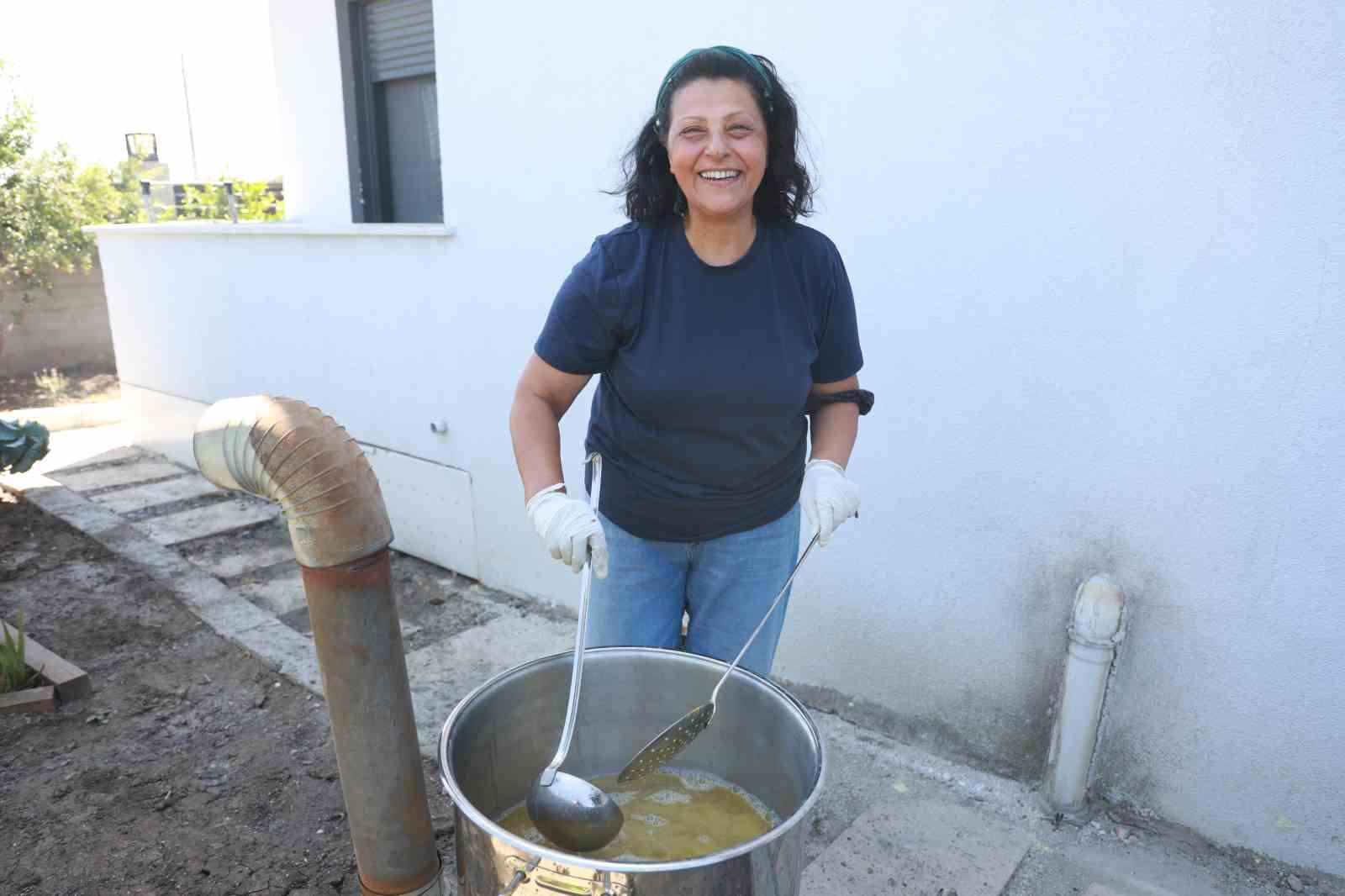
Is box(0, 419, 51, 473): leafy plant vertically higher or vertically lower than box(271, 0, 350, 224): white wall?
lower

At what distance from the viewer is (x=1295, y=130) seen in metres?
2.03

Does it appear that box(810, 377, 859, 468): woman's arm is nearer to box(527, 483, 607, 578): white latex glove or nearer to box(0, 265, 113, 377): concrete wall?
box(527, 483, 607, 578): white latex glove

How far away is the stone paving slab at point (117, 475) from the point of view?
5.98 m

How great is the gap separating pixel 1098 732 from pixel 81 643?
3.94m

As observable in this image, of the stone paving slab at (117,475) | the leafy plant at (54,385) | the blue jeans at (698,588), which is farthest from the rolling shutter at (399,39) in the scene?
the leafy plant at (54,385)

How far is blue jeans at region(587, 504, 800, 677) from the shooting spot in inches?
74.4

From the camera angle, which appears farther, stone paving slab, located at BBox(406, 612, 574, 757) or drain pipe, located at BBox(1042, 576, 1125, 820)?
stone paving slab, located at BBox(406, 612, 574, 757)

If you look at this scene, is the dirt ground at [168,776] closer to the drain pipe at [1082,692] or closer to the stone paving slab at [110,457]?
the drain pipe at [1082,692]

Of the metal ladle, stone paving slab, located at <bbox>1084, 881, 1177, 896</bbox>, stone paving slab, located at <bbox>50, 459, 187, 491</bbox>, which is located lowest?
stone paving slab, located at <bbox>50, 459, 187, 491</bbox>

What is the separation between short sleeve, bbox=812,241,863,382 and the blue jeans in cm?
33

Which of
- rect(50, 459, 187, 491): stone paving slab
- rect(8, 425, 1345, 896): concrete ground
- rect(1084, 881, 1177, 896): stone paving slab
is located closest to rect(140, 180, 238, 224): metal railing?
rect(50, 459, 187, 491): stone paving slab

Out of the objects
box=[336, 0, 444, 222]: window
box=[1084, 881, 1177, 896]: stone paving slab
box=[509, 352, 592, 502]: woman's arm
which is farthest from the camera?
box=[336, 0, 444, 222]: window

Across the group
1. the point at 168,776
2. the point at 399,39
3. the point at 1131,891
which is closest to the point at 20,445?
the point at 168,776

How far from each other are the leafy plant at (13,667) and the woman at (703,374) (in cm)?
258
